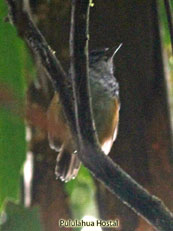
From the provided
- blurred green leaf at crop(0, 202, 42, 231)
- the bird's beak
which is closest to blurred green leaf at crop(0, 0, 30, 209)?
blurred green leaf at crop(0, 202, 42, 231)

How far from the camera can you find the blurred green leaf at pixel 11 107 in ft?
2.33

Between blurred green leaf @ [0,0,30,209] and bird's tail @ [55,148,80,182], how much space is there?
7cm

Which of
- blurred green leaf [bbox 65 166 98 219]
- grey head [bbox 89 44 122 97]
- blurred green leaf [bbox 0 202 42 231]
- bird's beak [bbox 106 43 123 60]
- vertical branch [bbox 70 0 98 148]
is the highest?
bird's beak [bbox 106 43 123 60]

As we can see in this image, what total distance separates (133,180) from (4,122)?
0.20 meters

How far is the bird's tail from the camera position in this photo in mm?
734

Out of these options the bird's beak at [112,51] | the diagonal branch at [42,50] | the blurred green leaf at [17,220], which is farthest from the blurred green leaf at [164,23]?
the blurred green leaf at [17,220]

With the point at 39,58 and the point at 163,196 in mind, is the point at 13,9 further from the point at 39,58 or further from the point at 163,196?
the point at 163,196

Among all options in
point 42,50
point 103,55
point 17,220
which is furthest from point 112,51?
point 17,220

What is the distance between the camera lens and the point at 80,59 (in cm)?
58

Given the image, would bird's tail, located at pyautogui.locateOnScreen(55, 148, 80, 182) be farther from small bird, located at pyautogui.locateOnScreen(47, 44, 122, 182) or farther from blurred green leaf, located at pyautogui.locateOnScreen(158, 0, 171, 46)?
blurred green leaf, located at pyautogui.locateOnScreen(158, 0, 171, 46)

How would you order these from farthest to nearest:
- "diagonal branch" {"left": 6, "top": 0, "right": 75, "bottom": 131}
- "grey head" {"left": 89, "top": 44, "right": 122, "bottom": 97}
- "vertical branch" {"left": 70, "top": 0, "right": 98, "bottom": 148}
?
"grey head" {"left": 89, "top": 44, "right": 122, "bottom": 97}, "diagonal branch" {"left": 6, "top": 0, "right": 75, "bottom": 131}, "vertical branch" {"left": 70, "top": 0, "right": 98, "bottom": 148}

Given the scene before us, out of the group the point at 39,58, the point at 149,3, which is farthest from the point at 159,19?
the point at 39,58

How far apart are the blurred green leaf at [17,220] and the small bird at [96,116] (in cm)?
8

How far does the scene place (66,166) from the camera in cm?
74
